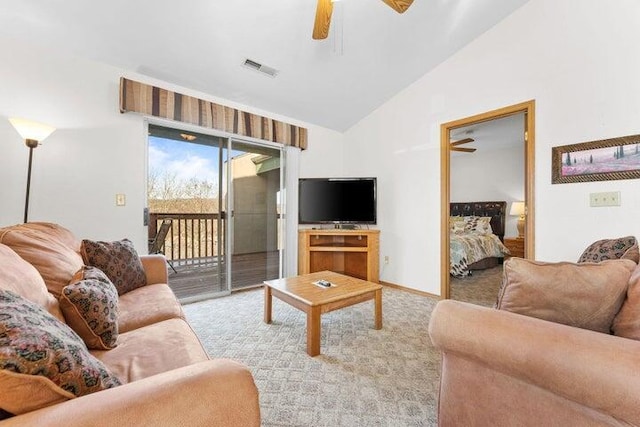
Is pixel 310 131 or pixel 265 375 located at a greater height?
pixel 310 131

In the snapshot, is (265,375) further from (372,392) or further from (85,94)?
(85,94)

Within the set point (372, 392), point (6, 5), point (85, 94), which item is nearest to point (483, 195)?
point (372, 392)

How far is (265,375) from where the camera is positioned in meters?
1.65

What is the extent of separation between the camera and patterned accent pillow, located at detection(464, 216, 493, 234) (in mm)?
4930

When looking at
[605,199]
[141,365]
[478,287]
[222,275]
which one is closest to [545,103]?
[605,199]

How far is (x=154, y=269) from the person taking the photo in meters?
2.12

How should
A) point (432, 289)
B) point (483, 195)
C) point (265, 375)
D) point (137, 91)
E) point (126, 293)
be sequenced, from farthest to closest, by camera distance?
point (483, 195)
point (432, 289)
point (137, 91)
point (126, 293)
point (265, 375)

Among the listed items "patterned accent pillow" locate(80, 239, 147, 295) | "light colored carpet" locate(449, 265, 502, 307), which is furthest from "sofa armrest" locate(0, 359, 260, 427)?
"light colored carpet" locate(449, 265, 502, 307)

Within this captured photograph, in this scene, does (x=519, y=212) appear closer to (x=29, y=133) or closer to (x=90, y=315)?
(x=90, y=315)

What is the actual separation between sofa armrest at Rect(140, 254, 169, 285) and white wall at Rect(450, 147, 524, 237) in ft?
18.8

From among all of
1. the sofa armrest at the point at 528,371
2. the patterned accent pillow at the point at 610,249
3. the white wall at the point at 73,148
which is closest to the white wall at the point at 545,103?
the patterned accent pillow at the point at 610,249

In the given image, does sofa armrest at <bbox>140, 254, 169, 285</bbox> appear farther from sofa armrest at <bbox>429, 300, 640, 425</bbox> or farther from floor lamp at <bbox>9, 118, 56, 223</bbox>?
sofa armrest at <bbox>429, 300, 640, 425</bbox>

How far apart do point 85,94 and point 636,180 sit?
457 cm

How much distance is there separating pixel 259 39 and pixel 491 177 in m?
5.23
